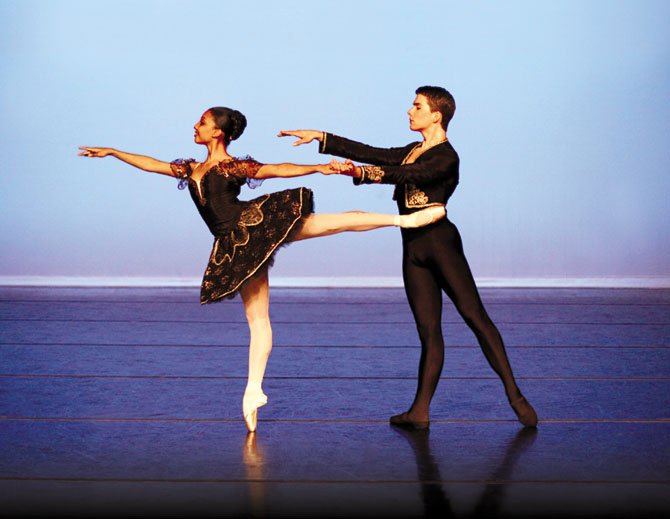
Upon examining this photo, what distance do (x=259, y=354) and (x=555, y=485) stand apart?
1.08 m

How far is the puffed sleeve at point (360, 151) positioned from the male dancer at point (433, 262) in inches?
2.3

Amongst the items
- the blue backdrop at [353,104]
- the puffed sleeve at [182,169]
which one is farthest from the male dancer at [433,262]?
the blue backdrop at [353,104]

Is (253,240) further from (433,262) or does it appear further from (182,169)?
(433,262)

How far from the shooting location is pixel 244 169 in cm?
337

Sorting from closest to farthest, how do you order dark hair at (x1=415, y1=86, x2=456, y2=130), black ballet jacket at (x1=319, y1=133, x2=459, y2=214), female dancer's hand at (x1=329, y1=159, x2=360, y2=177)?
female dancer's hand at (x1=329, y1=159, x2=360, y2=177)
black ballet jacket at (x1=319, y1=133, x2=459, y2=214)
dark hair at (x1=415, y1=86, x2=456, y2=130)

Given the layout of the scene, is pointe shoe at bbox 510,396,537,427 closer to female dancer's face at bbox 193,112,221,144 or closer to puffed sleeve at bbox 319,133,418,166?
A: puffed sleeve at bbox 319,133,418,166

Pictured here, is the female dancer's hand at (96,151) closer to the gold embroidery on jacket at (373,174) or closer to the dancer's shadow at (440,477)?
the gold embroidery on jacket at (373,174)

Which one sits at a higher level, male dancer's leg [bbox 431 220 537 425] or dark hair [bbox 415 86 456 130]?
dark hair [bbox 415 86 456 130]

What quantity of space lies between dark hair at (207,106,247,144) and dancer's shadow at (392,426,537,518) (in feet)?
3.67

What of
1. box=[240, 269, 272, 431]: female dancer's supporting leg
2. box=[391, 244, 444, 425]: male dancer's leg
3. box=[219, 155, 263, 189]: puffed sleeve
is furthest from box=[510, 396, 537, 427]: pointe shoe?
box=[219, 155, 263, 189]: puffed sleeve

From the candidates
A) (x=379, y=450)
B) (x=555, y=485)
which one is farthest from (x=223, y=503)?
(x=555, y=485)

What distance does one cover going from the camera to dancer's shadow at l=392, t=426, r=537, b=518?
103 inches

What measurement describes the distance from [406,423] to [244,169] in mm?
1005

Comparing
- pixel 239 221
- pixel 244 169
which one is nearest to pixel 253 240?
pixel 239 221
